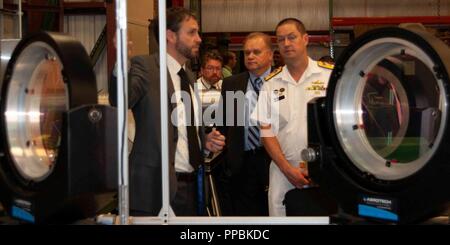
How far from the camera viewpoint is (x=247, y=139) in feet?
11.8

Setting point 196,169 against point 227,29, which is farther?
point 227,29

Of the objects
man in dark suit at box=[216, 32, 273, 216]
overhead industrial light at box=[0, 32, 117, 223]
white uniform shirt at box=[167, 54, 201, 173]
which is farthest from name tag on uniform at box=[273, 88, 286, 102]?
overhead industrial light at box=[0, 32, 117, 223]

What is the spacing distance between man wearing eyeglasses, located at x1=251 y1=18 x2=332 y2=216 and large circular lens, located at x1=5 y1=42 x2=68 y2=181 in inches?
47.3

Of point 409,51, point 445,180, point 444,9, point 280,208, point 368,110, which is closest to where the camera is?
point 445,180

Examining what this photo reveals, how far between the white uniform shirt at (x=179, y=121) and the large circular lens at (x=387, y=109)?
0.85 meters

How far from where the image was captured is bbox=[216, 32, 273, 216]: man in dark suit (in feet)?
11.8

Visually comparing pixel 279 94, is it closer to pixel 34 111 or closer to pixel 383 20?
pixel 34 111

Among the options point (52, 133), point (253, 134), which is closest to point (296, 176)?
point (253, 134)

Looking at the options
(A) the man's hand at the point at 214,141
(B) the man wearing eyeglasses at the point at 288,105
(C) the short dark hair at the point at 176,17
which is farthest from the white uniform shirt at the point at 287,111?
(C) the short dark hair at the point at 176,17

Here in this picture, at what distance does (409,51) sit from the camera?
1.62 metres

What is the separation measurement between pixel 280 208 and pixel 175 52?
86 cm

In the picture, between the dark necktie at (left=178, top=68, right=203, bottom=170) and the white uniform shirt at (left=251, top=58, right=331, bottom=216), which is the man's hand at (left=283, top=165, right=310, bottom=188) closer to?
the white uniform shirt at (left=251, top=58, right=331, bottom=216)
